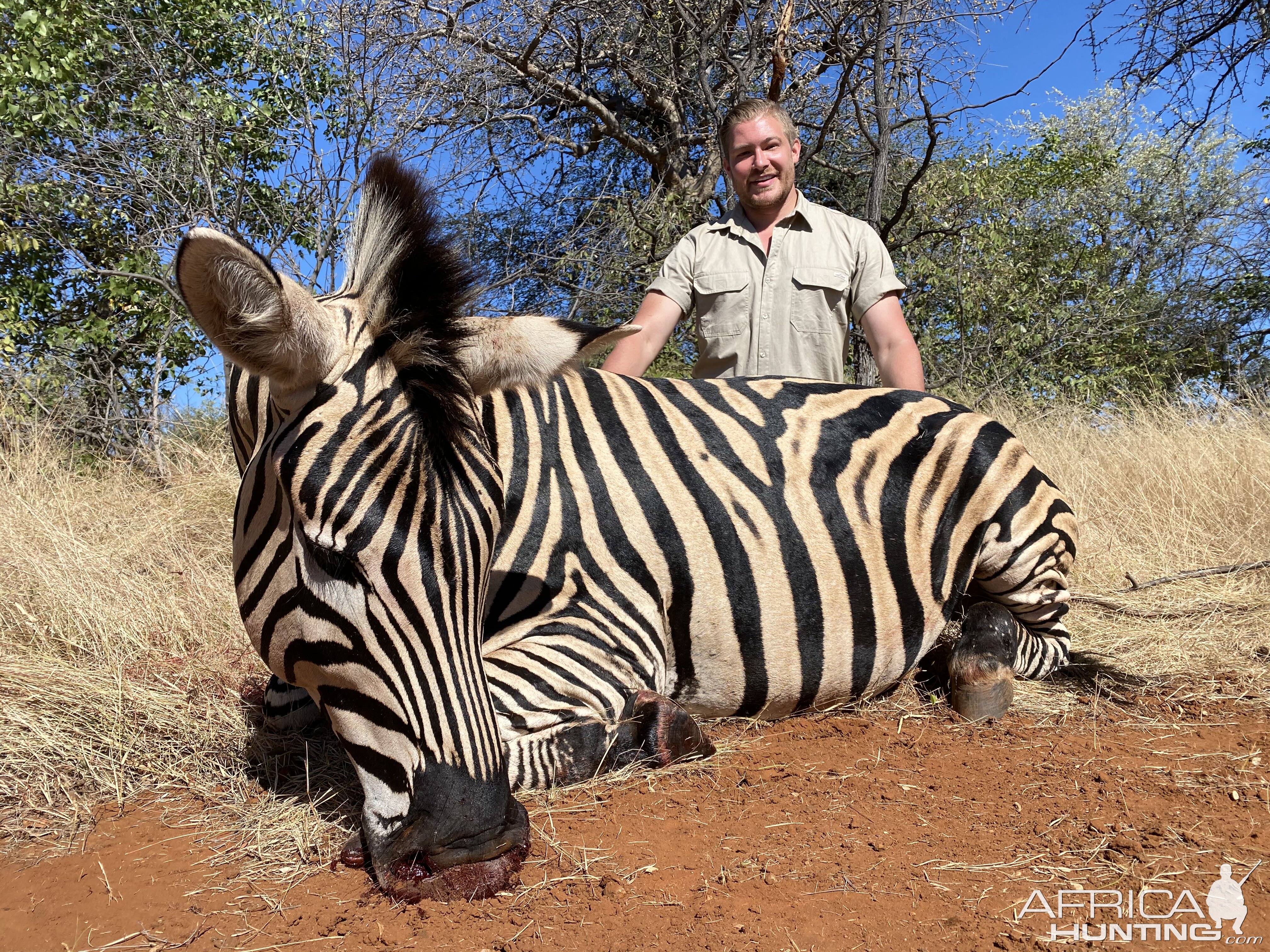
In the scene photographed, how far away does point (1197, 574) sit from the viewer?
4652 mm

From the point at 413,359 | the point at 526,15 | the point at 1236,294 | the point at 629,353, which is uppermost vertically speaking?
the point at 526,15

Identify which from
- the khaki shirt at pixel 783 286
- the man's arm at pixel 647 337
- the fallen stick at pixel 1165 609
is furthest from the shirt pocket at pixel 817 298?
the fallen stick at pixel 1165 609

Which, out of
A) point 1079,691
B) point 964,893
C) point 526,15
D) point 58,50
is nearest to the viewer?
point 964,893

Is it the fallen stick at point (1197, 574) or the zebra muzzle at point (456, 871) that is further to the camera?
the fallen stick at point (1197, 574)

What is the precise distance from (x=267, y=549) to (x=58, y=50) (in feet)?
26.2

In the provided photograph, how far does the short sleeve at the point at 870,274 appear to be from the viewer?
15.8ft

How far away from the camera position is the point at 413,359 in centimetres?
201

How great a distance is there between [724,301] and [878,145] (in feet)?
10.2

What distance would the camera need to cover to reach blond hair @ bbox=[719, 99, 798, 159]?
4.90 meters

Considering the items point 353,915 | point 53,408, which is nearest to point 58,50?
point 53,408

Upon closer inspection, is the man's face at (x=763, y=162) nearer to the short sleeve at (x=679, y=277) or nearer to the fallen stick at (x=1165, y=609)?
the short sleeve at (x=679, y=277)

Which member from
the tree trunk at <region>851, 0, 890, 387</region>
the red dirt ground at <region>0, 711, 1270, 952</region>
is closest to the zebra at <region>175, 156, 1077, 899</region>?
the red dirt ground at <region>0, 711, 1270, 952</region>

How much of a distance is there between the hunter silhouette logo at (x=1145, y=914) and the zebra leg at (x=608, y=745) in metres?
1.04

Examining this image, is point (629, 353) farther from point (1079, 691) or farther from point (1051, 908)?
point (1051, 908)
